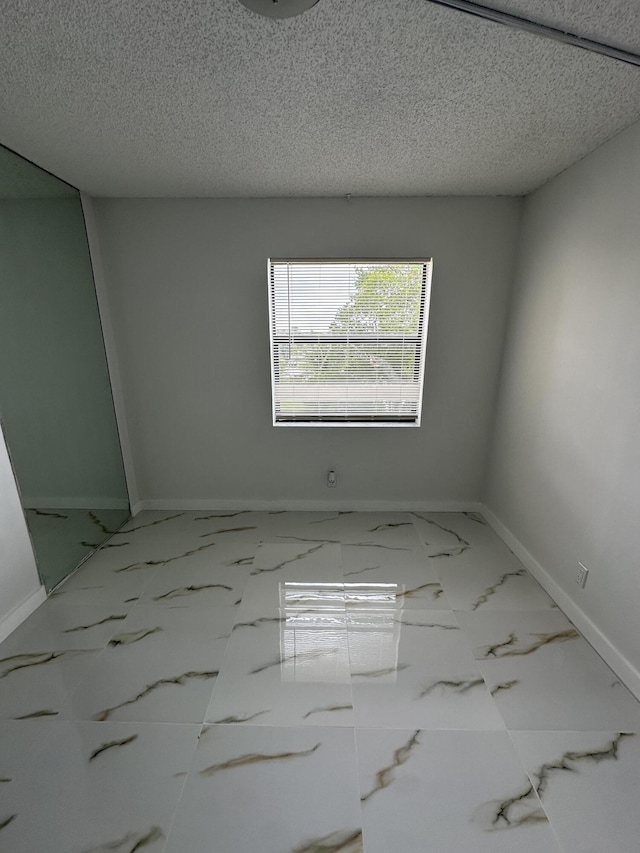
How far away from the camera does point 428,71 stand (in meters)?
1.52

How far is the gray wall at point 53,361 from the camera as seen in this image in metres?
2.19

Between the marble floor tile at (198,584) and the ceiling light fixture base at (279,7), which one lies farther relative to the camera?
the marble floor tile at (198,584)

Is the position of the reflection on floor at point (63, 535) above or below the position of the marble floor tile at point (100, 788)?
above

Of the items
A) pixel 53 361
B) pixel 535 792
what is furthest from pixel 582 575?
pixel 53 361

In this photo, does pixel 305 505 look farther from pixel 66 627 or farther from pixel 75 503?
pixel 66 627

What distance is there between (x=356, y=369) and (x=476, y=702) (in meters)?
2.23

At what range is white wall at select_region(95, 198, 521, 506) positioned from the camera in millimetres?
2980

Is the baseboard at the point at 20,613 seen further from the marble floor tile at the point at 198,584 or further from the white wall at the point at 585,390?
the white wall at the point at 585,390

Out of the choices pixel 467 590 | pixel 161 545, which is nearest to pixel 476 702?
pixel 467 590

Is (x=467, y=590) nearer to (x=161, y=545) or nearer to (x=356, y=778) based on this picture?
(x=356, y=778)

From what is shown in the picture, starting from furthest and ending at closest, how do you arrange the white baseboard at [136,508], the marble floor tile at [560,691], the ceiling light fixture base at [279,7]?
the white baseboard at [136,508], the marble floor tile at [560,691], the ceiling light fixture base at [279,7]

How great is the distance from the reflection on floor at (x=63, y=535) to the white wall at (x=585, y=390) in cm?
303

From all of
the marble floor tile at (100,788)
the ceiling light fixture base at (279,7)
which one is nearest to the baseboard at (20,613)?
the marble floor tile at (100,788)

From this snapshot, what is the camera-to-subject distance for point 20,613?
2246mm
